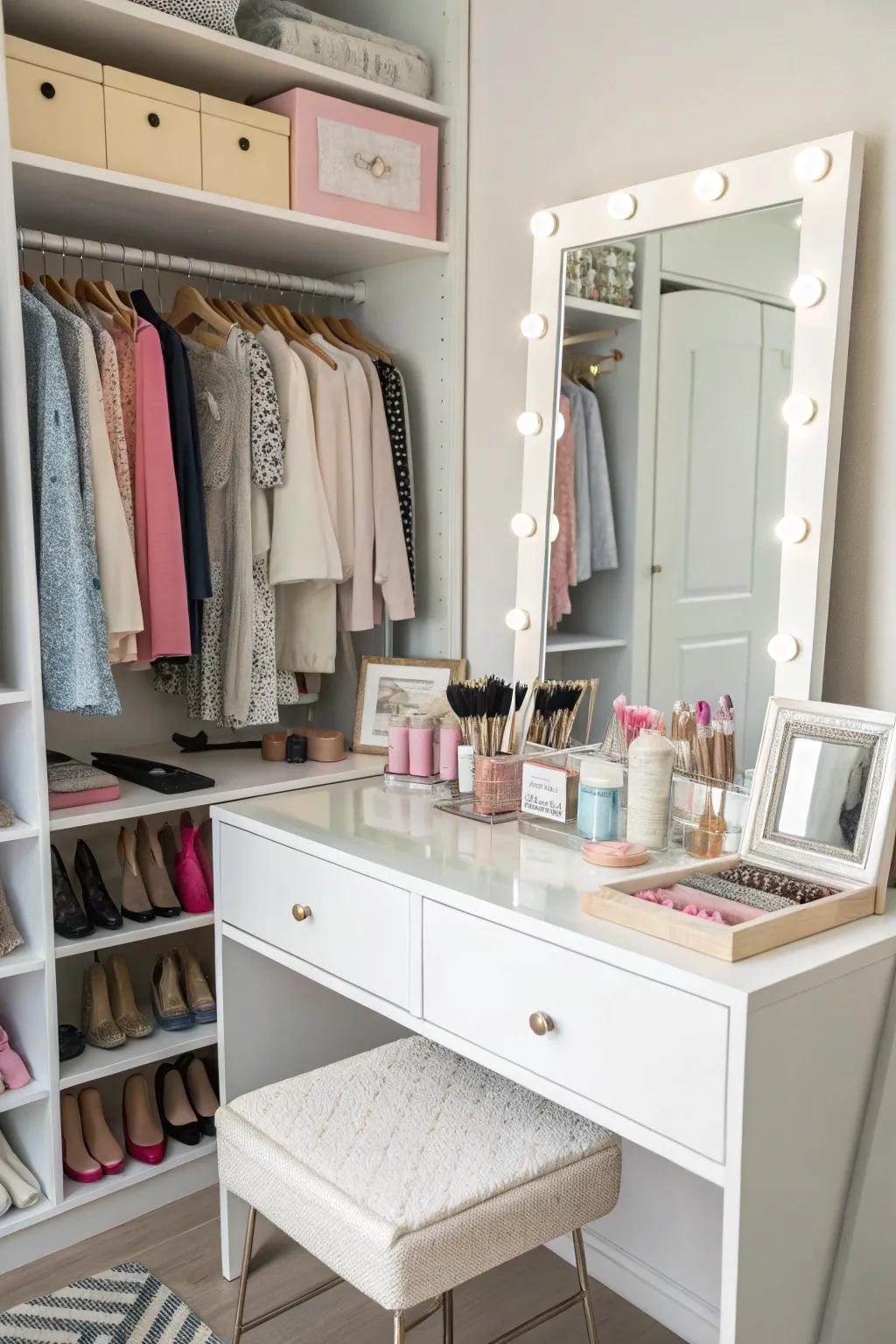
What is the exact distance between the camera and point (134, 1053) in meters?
2.24

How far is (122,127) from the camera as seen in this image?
2.06 m

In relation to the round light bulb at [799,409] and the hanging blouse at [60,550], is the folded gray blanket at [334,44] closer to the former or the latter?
the hanging blouse at [60,550]

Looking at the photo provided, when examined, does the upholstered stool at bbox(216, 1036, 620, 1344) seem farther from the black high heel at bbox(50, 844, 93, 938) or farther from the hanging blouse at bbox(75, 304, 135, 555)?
the hanging blouse at bbox(75, 304, 135, 555)

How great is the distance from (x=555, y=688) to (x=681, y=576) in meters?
0.32

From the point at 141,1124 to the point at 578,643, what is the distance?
4.18ft

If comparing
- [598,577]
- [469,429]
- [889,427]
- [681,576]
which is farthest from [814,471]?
[469,429]

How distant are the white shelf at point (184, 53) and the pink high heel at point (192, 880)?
147cm

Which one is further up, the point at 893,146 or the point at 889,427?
the point at 893,146

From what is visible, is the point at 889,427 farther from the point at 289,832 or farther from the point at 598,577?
the point at 289,832

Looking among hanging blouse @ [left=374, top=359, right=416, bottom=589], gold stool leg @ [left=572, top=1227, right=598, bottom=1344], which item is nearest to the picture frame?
hanging blouse @ [left=374, top=359, right=416, bottom=589]

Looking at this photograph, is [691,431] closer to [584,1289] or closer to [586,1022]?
[586,1022]

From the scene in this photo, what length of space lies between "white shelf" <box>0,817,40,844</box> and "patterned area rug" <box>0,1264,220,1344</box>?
78 centimetres

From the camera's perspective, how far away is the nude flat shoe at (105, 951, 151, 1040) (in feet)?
7.57

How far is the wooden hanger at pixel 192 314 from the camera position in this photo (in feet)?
7.90
